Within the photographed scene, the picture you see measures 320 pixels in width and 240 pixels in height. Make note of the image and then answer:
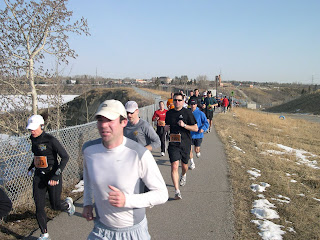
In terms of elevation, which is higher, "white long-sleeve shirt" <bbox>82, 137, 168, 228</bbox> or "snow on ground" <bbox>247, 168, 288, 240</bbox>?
"white long-sleeve shirt" <bbox>82, 137, 168, 228</bbox>

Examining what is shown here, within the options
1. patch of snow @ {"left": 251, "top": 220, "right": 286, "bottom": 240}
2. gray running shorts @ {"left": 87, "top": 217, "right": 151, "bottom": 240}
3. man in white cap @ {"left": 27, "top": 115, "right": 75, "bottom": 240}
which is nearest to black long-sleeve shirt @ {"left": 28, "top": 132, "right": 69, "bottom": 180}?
man in white cap @ {"left": 27, "top": 115, "right": 75, "bottom": 240}

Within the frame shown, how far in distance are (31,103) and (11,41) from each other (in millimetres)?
1760

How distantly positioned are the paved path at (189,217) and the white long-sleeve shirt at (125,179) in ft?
7.14

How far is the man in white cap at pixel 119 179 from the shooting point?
77.0 inches

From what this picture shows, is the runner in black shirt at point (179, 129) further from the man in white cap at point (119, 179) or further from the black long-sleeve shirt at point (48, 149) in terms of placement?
the man in white cap at point (119, 179)

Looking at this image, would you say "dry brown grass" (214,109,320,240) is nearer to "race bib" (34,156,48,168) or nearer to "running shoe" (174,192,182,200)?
"running shoe" (174,192,182,200)

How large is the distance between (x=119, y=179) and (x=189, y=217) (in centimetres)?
308

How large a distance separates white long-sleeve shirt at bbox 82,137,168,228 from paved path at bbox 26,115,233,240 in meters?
2.18

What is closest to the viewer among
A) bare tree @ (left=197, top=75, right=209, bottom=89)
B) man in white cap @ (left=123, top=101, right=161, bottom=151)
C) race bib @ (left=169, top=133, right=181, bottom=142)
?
man in white cap @ (left=123, top=101, right=161, bottom=151)

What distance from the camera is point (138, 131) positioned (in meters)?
4.56

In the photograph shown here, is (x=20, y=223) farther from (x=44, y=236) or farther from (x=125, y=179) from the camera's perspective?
(x=125, y=179)

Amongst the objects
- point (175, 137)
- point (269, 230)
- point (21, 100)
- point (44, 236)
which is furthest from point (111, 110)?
point (21, 100)

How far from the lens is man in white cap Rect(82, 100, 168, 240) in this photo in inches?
77.0

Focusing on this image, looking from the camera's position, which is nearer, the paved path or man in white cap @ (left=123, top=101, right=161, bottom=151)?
the paved path
